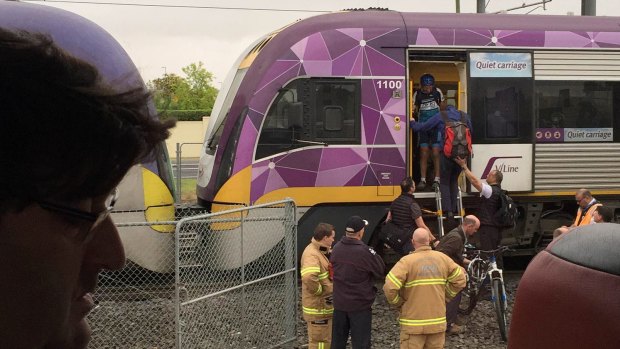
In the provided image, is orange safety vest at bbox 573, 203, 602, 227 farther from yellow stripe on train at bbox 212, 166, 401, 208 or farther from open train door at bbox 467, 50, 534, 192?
yellow stripe on train at bbox 212, 166, 401, 208

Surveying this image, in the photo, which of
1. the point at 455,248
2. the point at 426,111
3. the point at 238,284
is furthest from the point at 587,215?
the point at 238,284

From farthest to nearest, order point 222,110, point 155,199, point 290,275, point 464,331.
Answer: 1. point 222,110
2. point 155,199
3. point 464,331
4. point 290,275

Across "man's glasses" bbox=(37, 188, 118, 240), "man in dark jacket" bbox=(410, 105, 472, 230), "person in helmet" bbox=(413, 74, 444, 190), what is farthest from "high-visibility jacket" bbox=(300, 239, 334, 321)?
"man's glasses" bbox=(37, 188, 118, 240)

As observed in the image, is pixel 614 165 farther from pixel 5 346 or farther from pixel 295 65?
pixel 5 346

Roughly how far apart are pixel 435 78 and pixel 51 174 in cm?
1103

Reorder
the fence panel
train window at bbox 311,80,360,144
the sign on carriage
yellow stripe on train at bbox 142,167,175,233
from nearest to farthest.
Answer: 1. the fence panel
2. yellow stripe on train at bbox 142,167,175,233
3. train window at bbox 311,80,360,144
4. the sign on carriage

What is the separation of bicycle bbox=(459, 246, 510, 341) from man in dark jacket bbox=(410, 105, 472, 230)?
50.1 inches

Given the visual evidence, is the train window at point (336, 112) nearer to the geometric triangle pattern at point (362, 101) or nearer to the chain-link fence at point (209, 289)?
the geometric triangle pattern at point (362, 101)

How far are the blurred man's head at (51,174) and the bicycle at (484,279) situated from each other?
7.39 meters

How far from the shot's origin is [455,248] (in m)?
7.87

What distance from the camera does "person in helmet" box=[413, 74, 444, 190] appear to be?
34.2 feet

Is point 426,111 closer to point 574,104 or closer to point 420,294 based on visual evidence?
point 574,104

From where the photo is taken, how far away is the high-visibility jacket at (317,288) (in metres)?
7.32

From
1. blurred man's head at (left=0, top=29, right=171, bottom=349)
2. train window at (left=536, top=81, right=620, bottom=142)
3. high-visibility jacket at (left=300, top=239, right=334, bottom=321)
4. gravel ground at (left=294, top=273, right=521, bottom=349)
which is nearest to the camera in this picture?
blurred man's head at (left=0, top=29, right=171, bottom=349)
